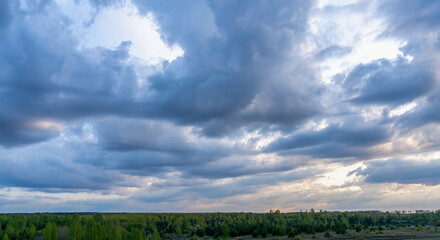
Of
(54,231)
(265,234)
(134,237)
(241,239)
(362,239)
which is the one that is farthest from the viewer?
(265,234)

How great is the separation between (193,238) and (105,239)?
54.9m

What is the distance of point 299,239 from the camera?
16750 centimetres

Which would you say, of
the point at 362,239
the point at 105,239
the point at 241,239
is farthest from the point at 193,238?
the point at 362,239

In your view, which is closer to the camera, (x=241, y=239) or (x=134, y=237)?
(x=134, y=237)

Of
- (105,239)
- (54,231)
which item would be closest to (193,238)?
(105,239)

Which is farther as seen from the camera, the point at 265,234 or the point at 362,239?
the point at 265,234

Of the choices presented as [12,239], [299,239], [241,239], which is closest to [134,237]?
[241,239]

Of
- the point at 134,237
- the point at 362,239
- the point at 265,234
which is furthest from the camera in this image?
the point at 265,234

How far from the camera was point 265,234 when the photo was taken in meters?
199

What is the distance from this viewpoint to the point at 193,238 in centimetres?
19575

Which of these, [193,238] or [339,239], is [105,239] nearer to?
[193,238]

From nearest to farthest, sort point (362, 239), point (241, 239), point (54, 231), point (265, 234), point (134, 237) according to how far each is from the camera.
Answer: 1. point (134, 237)
2. point (362, 239)
3. point (54, 231)
4. point (241, 239)
5. point (265, 234)

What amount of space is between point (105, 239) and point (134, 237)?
16.3 metres

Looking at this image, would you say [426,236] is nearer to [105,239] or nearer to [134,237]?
[134,237]
